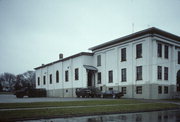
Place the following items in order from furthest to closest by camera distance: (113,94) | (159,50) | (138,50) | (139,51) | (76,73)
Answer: (76,73), (138,50), (139,51), (159,50), (113,94)

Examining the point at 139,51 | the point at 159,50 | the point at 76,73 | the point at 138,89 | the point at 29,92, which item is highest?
the point at 159,50

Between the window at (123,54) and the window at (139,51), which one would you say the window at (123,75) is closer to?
the window at (123,54)

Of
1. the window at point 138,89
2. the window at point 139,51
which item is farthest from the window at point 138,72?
the window at point 139,51

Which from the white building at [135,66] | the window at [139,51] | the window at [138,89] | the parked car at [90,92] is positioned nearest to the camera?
the white building at [135,66]

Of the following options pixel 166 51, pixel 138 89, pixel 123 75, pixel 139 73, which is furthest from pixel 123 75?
pixel 166 51

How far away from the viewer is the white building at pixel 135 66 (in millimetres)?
28516

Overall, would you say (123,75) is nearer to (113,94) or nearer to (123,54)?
(123,54)

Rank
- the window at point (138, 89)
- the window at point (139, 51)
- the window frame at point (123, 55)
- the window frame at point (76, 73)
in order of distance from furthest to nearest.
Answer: the window frame at point (76, 73) → the window frame at point (123, 55) → the window at point (139, 51) → the window at point (138, 89)

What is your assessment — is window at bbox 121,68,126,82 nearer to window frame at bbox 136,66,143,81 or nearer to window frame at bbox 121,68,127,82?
window frame at bbox 121,68,127,82

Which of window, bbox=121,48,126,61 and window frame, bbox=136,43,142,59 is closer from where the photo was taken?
window frame, bbox=136,43,142,59

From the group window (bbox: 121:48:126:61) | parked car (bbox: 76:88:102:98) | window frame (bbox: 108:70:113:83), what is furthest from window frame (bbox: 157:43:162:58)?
parked car (bbox: 76:88:102:98)

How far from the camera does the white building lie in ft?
93.6

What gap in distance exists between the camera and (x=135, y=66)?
30656 mm

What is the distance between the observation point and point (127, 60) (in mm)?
32312
